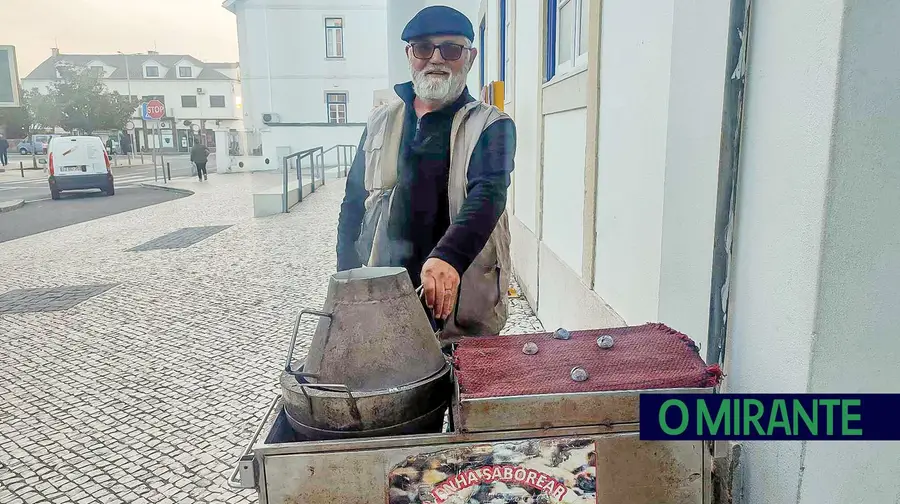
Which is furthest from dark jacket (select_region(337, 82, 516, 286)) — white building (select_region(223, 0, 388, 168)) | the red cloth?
white building (select_region(223, 0, 388, 168))

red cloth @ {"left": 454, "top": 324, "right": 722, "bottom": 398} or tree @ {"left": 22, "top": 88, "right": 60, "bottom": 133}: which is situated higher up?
tree @ {"left": 22, "top": 88, "right": 60, "bottom": 133}

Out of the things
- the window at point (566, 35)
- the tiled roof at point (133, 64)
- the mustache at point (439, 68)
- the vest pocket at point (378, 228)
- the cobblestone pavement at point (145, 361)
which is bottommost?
the cobblestone pavement at point (145, 361)

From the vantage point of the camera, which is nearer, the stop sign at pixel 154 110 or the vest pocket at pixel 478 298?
the vest pocket at pixel 478 298

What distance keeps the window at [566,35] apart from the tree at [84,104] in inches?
1781

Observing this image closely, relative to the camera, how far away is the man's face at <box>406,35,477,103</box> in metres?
2.22

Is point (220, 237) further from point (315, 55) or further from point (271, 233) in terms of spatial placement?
point (315, 55)

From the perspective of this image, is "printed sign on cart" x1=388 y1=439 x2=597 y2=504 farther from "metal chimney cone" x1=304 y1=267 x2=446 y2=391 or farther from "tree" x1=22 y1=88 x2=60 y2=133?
"tree" x1=22 y1=88 x2=60 y2=133

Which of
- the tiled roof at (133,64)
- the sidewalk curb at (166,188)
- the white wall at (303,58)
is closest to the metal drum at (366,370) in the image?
the sidewalk curb at (166,188)

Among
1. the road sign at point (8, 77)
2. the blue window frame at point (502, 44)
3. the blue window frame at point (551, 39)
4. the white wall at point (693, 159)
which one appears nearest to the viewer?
the white wall at point (693, 159)

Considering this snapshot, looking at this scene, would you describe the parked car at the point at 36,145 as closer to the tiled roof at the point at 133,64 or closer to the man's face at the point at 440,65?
the tiled roof at the point at 133,64

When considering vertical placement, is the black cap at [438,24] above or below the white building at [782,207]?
above

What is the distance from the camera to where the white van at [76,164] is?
16969 millimetres

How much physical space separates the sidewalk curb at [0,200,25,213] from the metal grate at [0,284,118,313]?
996 centimetres

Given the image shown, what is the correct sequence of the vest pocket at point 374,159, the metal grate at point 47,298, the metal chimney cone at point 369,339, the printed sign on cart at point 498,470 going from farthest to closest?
the metal grate at point 47,298 → the vest pocket at point 374,159 → the metal chimney cone at point 369,339 → the printed sign on cart at point 498,470
